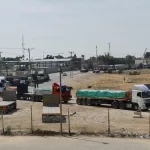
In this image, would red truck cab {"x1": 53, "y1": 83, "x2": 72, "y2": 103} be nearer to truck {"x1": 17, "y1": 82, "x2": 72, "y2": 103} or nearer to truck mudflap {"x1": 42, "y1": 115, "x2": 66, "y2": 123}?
truck {"x1": 17, "y1": 82, "x2": 72, "y2": 103}

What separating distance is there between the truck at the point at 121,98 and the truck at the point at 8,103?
905cm

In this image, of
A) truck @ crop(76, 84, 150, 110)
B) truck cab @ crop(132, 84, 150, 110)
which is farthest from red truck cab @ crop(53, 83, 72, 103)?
truck cab @ crop(132, 84, 150, 110)

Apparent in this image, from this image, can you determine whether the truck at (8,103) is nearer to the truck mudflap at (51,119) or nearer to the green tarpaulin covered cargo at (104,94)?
the truck mudflap at (51,119)

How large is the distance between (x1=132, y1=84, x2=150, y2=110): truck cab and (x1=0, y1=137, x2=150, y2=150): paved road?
16675 mm

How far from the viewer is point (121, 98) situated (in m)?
43.9

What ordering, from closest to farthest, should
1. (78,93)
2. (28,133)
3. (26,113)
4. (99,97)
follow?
(28,133) → (26,113) → (99,97) → (78,93)

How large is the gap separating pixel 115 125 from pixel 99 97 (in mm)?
15600

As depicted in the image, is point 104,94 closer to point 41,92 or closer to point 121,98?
point 121,98

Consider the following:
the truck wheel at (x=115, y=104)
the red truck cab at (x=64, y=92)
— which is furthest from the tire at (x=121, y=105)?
the red truck cab at (x=64, y=92)

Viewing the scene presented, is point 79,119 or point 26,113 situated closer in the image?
point 79,119

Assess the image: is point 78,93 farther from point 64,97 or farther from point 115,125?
point 115,125

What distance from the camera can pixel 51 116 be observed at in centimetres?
3309

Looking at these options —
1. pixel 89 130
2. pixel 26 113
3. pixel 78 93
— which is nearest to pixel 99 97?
pixel 78 93

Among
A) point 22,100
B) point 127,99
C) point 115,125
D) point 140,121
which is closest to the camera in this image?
point 115,125
